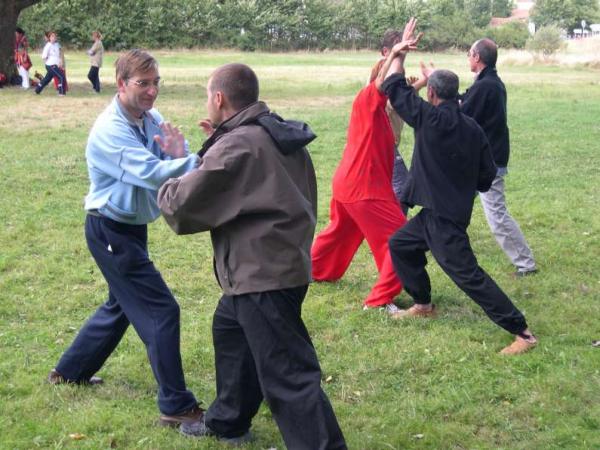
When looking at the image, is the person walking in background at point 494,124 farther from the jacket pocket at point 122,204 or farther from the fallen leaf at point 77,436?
the fallen leaf at point 77,436

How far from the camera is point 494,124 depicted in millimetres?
8016

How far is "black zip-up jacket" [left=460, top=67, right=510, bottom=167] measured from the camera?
7.89 metres

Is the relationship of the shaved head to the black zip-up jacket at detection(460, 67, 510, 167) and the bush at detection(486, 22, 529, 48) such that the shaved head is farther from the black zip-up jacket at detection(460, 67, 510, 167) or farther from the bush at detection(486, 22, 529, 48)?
the bush at detection(486, 22, 529, 48)

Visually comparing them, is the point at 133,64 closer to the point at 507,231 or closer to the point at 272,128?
the point at 272,128

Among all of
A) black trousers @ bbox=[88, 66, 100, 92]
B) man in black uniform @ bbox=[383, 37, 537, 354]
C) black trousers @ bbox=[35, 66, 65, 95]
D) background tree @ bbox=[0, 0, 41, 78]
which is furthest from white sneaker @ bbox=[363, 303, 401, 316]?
background tree @ bbox=[0, 0, 41, 78]

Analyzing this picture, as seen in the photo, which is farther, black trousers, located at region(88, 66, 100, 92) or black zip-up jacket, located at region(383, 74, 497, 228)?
black trousers, located at region(88, 66, 100, 92)

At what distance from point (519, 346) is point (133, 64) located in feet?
11.2

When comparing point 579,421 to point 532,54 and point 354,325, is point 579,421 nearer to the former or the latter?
point 354,325

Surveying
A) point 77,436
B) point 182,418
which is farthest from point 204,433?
point 77,436

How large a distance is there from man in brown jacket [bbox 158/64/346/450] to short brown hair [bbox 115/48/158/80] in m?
0.59

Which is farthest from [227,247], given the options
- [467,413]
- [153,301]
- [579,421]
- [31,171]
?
[31,171]

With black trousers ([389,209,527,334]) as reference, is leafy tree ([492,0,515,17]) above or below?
below

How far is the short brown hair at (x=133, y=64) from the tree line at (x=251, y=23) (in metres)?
36.8

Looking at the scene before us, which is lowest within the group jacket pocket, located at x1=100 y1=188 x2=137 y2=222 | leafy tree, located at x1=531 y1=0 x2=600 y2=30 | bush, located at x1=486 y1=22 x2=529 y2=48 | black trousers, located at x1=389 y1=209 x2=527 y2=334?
bush, located at x1=486 y1=22 x2=529 y2=48
